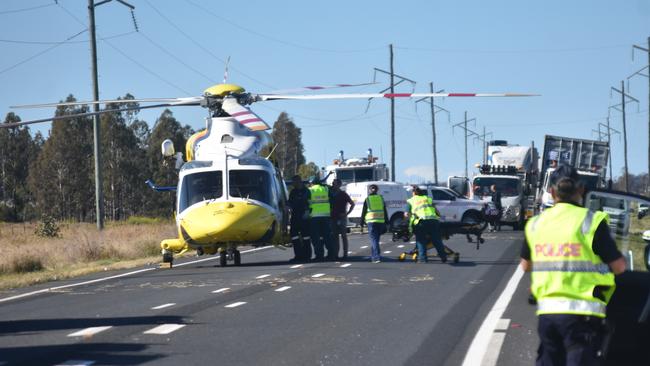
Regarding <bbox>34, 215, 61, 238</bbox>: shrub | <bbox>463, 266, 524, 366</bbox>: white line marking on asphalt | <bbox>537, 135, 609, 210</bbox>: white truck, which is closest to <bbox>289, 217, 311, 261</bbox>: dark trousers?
<bbox>463, 266, 524, 366</bbox>: white line marking on asphalt

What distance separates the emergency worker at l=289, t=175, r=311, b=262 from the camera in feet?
78.2

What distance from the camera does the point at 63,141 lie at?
90938mm

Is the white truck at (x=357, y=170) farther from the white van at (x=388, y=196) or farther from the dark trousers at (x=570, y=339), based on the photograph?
the dark trousers at (x=570, y=339)

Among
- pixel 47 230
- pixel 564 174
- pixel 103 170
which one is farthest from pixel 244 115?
pixel 103 170

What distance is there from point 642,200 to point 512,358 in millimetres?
2152

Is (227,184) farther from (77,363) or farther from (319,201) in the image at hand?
(77,363)

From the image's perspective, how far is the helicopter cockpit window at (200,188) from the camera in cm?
2236

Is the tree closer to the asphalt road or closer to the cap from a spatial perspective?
the asphalt road

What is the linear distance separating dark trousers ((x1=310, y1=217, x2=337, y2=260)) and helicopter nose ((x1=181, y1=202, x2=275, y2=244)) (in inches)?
62.8

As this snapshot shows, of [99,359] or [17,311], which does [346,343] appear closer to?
[99,359]

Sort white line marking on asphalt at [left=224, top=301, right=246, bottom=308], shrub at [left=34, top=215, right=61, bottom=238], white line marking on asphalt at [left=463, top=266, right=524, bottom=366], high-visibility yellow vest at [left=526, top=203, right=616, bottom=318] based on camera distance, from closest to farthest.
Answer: high-visibility yellow vest at [left=526, top=203, right=616, bottom=318] → white line marking on asphalt at [left=463, top=266, right=524, bottom=366] → white line marking on asphalt at [left=224, top=301, right=246, bottom=308] → shrub at [left=34, top=215, right=61, bottom=238]

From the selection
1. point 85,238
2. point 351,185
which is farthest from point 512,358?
point 351,185

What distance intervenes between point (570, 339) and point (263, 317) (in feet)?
23.0

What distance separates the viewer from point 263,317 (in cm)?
1300
